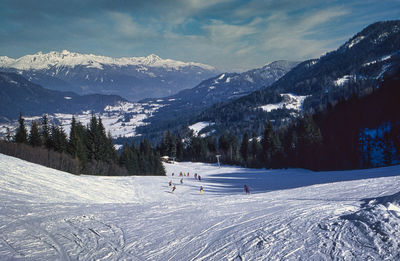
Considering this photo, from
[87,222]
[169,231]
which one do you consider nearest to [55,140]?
[87,222]

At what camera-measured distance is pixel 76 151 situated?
5825 centimetres

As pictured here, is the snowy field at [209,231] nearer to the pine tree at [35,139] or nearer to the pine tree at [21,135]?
the pine tree at [35,139]

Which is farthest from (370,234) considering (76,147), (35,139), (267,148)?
(267,148)

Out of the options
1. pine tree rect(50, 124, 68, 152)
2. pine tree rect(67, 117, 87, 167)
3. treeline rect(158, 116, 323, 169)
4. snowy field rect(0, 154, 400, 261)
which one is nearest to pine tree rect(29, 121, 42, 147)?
pine tree rect(50, 124, 68, 152)

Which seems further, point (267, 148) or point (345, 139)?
point (267, 148)

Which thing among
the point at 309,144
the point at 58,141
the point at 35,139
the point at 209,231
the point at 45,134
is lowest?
the point at 209,231

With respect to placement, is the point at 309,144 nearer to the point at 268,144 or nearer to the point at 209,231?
the point at 268,144

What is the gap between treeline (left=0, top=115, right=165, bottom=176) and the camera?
51394 millimetres

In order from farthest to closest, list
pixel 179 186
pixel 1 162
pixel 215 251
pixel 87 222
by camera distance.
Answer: pixel 179 186 < pixel 1 162 < pixel 87 222 < pixel 215 251

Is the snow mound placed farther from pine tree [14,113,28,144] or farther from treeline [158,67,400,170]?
pine tree [14,113,28,144]

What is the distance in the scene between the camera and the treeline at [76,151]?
51394 mm

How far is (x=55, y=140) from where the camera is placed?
5956 centimetres

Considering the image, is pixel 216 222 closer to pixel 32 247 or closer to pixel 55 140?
pixel 32 247

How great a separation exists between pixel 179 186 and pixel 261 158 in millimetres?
43630
